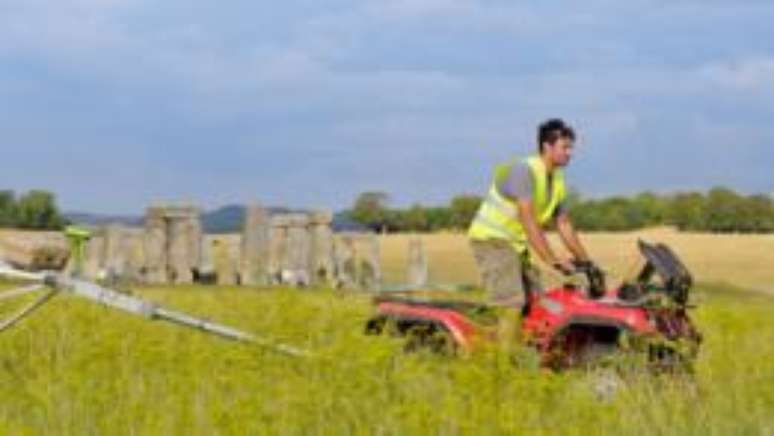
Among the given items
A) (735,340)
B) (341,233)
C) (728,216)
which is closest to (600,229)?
(728,216)

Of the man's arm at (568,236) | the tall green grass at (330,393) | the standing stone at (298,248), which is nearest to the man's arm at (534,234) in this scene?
the man's arm at (568,236)

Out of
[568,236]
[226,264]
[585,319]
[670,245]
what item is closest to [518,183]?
[568,236]

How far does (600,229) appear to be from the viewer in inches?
2950

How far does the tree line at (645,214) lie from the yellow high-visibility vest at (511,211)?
6083cm

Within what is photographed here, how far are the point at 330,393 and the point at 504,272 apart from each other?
4.44 m

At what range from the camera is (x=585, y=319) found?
1134cm

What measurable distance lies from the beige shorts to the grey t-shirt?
34 cm

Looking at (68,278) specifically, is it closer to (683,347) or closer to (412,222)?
(683,347)

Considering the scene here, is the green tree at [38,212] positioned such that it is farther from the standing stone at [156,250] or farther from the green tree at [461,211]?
the standing stone at [156,250]

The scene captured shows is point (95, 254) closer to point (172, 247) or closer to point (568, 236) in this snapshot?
point (172, 247)

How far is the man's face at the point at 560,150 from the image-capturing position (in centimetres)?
1186

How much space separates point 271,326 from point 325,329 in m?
0.29

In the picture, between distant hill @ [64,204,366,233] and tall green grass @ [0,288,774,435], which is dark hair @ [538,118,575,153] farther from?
distant hill @ [64,204,366,233]

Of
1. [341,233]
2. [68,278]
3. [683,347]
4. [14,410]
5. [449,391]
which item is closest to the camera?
[449,391]
